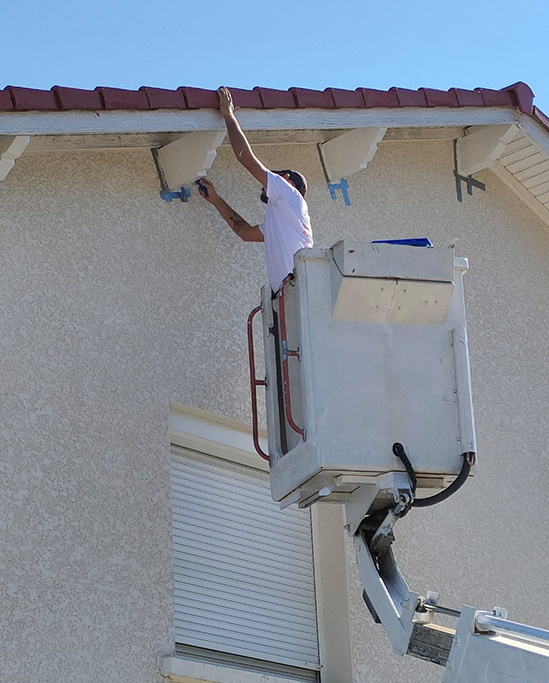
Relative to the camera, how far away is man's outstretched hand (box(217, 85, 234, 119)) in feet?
24.2

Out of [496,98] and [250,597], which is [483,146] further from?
[250,597]

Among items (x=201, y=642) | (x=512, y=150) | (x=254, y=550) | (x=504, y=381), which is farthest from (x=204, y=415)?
(x=512, y=150)

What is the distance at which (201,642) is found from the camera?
22.2 ft

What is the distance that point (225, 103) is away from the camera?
7.38 m

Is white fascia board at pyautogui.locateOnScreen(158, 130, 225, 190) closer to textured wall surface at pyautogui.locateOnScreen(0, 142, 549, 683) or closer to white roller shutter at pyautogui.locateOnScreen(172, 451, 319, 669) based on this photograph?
textured wall surface at pyautogui.locateOnScreen(0, 142, 549, 683)

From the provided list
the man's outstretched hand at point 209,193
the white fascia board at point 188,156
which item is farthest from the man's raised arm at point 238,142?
the man's outstretched hand at point 209,193

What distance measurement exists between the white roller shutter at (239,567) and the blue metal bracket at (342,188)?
7.04 feet

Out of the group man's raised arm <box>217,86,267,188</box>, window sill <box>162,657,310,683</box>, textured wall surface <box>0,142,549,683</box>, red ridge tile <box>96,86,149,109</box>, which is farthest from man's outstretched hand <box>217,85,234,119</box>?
window sill <box>162,657,310,683</box>

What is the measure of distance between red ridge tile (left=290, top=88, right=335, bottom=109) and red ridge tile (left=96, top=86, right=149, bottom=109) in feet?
3.63

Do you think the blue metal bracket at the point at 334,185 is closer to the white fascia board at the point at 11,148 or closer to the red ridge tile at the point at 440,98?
the red ridge tile at the point at 440,98

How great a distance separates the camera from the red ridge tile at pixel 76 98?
267 inches

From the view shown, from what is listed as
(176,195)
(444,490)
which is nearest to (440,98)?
(176,195)

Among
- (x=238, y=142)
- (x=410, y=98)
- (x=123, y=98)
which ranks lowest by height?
(x=238, y=142)

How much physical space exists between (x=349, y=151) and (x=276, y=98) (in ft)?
3.19
